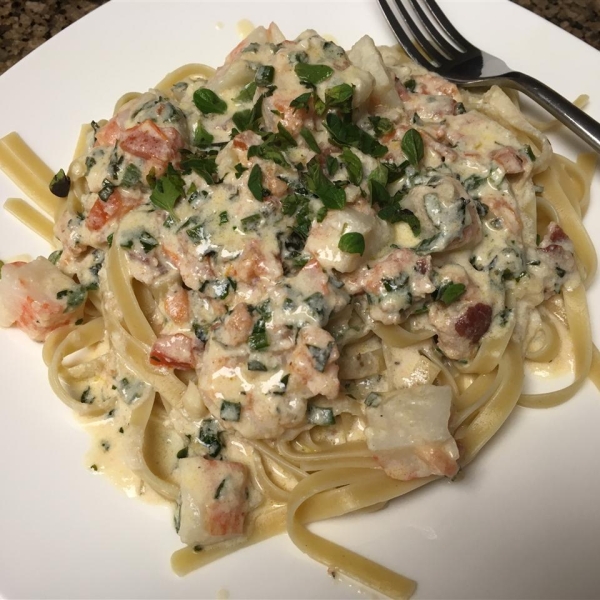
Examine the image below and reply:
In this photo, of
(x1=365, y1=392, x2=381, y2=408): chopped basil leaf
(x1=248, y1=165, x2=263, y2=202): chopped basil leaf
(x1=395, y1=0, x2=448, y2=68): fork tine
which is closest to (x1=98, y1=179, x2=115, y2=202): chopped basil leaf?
(x1=248, y1=165, x2=263, y2=202): chopped basil leaf

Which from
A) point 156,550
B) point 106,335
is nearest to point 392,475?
point 156,550

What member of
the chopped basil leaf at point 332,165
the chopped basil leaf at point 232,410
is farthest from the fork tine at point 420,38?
the chopped basil leaf at point 232,410

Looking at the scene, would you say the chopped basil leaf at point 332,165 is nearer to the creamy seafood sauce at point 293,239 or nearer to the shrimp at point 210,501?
the creamy seafood sauce at point 293,239

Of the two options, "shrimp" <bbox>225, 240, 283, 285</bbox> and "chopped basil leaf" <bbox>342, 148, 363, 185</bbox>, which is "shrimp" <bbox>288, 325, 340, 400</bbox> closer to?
"shrimp" <bbox>225, 240, 283, 285</bbox>

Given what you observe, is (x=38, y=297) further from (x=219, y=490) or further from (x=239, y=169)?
(x=219, y=490)

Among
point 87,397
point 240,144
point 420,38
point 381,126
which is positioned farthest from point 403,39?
point 87,397
